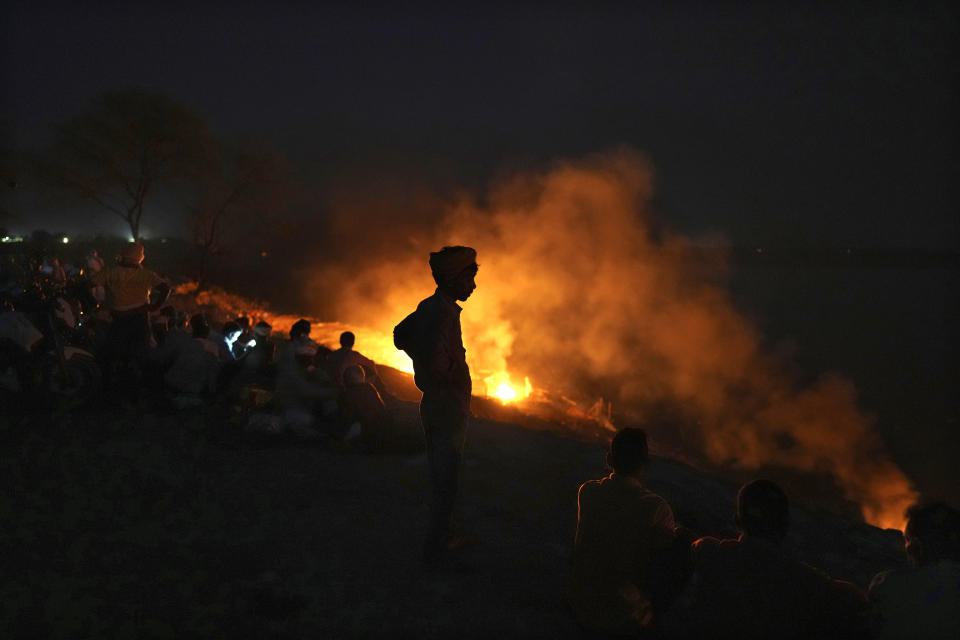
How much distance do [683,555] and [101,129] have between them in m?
29.7

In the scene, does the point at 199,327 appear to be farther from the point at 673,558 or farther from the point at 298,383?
the point at 673,558

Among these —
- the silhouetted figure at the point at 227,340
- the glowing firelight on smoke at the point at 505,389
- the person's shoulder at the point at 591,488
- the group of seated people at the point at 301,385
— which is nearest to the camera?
the person's shoulder at the point at 591,488

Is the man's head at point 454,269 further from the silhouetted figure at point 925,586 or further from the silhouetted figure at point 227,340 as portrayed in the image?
the silhouetted figure at point 227,340

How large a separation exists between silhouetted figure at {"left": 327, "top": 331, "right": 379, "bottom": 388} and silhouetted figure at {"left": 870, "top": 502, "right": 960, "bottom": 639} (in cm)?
473

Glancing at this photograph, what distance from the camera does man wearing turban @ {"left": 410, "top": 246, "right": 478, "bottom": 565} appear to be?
3.22 metres

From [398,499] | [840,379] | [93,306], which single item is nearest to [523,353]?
[93,306]

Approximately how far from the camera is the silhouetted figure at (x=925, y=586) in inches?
88.7

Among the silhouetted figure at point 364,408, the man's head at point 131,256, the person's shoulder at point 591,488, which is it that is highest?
the man's head at point 131,256

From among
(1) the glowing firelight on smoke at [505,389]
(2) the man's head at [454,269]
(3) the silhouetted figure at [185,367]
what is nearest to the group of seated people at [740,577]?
(2) the man's head at [454,269]

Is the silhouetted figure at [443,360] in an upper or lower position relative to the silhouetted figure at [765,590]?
upper

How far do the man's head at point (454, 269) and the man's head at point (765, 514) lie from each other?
176cm

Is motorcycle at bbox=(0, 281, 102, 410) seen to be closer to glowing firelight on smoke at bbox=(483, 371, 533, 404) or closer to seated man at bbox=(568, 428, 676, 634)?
seated man at bbox=(568, 428, 676, 634)

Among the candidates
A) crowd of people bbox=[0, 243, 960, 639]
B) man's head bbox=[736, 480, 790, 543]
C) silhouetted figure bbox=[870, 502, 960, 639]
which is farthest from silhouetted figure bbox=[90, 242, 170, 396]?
silhouetted figure bbox=[870, 502, 960, 639]

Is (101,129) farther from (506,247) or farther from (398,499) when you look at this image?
(398,499)
